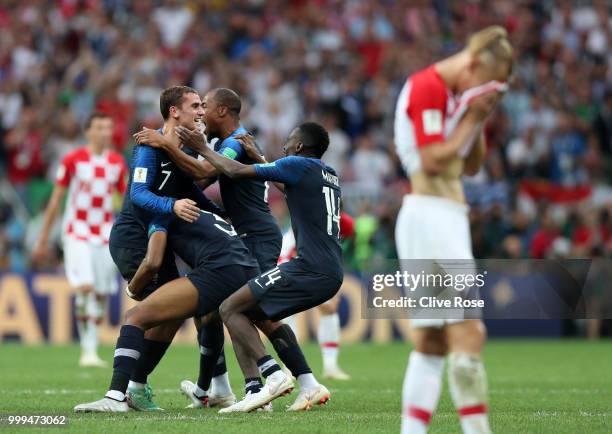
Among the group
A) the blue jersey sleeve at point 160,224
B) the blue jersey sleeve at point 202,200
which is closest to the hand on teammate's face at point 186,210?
the blue jersey sleeve at point 160,224

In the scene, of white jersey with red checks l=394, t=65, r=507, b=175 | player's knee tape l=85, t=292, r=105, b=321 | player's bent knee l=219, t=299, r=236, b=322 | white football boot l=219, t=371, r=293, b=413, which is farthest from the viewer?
player's knee tape l=85, t=292, r=105, b=321

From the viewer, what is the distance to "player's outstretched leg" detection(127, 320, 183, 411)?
8930 millimetres

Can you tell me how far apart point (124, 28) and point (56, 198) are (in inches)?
391

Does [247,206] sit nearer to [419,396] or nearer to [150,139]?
[150,139]

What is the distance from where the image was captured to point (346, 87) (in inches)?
870

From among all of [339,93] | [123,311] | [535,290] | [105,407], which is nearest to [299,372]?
[105,407]

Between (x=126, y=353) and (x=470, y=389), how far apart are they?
3.12 m

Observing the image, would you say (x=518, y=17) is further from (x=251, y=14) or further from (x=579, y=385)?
(x=579, y=385)

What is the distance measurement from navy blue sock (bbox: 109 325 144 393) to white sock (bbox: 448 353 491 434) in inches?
118

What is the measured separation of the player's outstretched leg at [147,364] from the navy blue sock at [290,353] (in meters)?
0.76

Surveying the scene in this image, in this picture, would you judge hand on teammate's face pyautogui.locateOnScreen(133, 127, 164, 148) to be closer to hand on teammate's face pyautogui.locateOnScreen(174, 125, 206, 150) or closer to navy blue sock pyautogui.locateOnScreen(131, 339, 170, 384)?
hand on teammate's face pyautogui.locateOnScreen(174, 125, 206, 150)

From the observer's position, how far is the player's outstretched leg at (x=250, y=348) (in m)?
8.63

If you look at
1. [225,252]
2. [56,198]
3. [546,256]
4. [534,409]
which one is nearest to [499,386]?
[534,409]

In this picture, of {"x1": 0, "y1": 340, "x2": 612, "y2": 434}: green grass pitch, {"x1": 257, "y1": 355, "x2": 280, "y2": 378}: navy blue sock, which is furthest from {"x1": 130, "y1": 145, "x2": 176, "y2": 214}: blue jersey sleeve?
{"x1": 0, "y1": 340, "x2": 612, "y2": 434}: green grass pitch
